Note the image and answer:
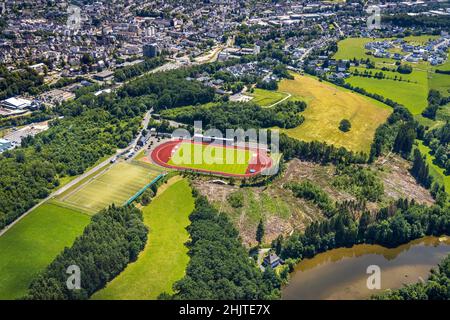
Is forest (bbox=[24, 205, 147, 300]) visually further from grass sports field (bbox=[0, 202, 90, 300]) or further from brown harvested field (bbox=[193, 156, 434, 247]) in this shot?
brown harvested field (bbox=[193, 156, 434, 247])

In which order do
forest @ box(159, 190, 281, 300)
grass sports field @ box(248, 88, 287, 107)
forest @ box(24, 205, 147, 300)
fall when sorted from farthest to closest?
1. grass sports field @ box(248, 88, 287, 107)
2. forest @ box(159, 190, 281, 300)
3. forest @ box(24, 205, 147, 300)

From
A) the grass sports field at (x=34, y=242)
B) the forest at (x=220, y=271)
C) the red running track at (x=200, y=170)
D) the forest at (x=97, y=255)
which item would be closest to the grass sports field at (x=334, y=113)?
the red running track at (x=200, y=170)

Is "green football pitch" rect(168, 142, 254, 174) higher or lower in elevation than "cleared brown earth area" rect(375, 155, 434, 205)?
higher

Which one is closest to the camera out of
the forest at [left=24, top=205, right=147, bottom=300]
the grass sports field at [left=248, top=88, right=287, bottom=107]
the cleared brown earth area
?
the forest at [left=24, top=205, right=147, bottom=300]

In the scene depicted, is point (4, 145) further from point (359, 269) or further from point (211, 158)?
point (359, 269)

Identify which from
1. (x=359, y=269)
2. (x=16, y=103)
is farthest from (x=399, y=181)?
(x=16, y=103)

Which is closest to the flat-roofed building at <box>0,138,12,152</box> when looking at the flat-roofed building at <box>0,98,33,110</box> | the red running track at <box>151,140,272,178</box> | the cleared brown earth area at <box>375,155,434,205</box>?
the flat-roofed building at <box>0,98,33,110</box>

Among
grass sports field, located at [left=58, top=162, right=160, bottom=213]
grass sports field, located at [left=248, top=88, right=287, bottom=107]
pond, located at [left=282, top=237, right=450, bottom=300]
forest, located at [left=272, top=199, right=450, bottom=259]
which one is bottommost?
pond, located at [left=282, top=237, right=450, bottom=300]

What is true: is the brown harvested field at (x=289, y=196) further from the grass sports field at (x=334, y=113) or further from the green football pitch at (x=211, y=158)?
the grass sports field at (x=334, y=113)
